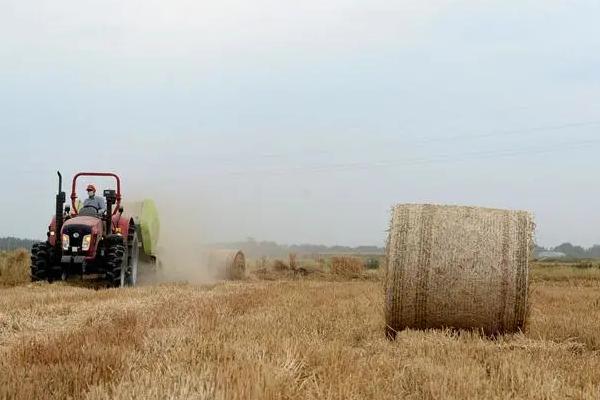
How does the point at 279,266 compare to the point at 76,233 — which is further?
the point at 279,266

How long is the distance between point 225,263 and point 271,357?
15297mm

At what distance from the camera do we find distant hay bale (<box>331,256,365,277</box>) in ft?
80.7

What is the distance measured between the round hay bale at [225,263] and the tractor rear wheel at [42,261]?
21.1ft

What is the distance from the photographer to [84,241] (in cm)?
1308

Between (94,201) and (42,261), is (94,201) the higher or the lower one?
the higher one

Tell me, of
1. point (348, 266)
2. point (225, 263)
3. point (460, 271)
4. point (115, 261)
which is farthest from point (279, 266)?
point (460, 271)

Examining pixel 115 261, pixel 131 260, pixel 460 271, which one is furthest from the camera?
pixel 131 260

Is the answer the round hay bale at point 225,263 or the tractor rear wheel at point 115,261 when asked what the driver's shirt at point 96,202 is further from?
the round hay bale at point 225,263

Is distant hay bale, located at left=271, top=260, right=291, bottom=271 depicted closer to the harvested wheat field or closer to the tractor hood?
the tractor hood

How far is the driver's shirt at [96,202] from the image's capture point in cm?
1408

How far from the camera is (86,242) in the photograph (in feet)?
42.9

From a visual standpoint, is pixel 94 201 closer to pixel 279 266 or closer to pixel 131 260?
pixel 131 260

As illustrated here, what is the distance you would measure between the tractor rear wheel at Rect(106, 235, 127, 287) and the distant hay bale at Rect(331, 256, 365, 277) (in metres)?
12.0

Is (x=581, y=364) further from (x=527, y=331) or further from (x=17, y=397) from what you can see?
(x=17, y=397)
